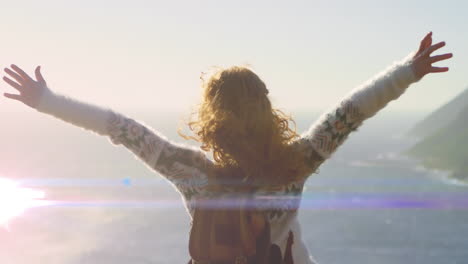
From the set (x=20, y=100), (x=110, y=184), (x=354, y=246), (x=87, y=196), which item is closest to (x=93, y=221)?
(x=87, y=196)

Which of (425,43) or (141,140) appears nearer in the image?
(141,140)

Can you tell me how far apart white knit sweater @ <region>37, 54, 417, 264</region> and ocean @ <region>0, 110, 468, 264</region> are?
8313 centimetres

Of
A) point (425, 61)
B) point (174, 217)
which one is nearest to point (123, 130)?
point (425, 61)

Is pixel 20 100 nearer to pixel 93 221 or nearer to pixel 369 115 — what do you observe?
pixel 369 115

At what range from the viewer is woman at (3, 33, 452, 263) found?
267cm

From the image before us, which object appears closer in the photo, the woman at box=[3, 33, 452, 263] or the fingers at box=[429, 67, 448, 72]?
the woman at box=[3, 33, 452, 263]

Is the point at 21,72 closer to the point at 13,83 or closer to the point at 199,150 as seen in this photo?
the point at 13,83

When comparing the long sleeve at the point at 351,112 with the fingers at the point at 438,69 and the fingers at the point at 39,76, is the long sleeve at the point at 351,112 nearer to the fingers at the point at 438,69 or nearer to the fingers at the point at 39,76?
the fingers at the point at 438,69

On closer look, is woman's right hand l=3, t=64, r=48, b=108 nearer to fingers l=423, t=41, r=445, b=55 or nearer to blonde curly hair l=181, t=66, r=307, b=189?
blonde curly hair l=181, t=66, r=307, b=189

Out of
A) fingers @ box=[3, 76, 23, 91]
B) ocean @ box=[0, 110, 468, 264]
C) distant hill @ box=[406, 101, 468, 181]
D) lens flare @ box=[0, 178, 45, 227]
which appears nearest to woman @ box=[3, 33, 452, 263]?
fingers @ box=[3, 76, 23, 91]

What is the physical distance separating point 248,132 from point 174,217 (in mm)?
113951

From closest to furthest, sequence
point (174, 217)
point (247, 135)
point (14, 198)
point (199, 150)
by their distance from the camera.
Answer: point (247, 135)
point (199, 150)
point (174, 217)
point (14, 198)

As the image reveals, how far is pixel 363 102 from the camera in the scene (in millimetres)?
2855

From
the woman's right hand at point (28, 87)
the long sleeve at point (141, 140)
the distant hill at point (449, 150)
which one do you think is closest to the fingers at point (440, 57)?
the long sleeve at point (141, 140)
